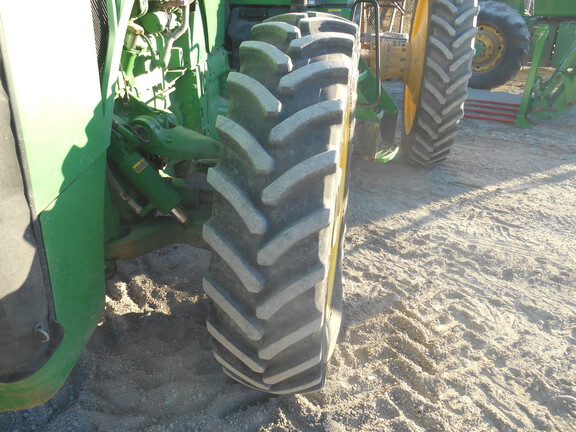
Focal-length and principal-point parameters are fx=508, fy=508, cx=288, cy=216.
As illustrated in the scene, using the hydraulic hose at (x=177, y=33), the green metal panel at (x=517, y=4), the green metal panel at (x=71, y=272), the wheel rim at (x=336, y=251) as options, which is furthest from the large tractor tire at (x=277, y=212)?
the green metal panel at (x=517, y=4)

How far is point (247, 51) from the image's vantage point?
1.85 m

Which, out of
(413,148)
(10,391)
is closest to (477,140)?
(413,148)

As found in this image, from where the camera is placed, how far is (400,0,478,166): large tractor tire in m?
4.00

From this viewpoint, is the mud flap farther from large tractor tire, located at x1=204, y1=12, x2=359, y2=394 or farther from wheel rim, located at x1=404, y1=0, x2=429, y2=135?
wheel rim, located at x1=404, y1=0, x2=429, y2=135

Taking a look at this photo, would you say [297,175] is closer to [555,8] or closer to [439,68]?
[439,68]

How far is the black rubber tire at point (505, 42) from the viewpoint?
8.35 meters

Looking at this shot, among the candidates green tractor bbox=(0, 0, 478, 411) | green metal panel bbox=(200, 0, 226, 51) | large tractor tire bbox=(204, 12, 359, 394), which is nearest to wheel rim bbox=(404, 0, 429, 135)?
green metal panel bbox=(200, 0, 226, 51)

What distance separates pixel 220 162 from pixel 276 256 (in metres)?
0.37

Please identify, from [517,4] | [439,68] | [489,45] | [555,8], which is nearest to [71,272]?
[439,68]

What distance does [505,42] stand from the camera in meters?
8.48

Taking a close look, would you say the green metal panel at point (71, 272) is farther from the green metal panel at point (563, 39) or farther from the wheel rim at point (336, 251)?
the green metal panel at point (563, 39)

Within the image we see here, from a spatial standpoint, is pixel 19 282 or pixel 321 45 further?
pixel 321 45

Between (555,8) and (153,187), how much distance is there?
31.2ft

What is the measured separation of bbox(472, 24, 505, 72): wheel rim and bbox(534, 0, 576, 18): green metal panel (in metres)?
1.33
